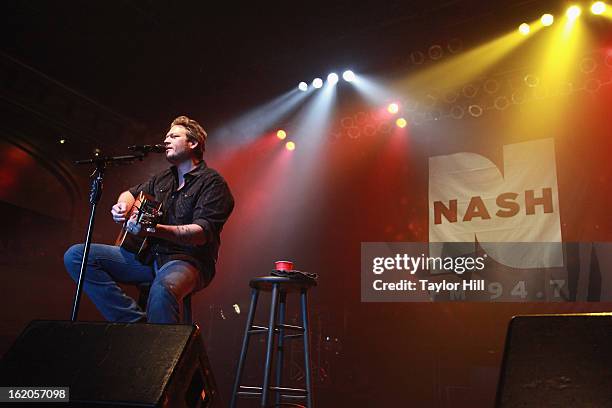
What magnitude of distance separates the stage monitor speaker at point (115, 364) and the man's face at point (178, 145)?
49.7 inches

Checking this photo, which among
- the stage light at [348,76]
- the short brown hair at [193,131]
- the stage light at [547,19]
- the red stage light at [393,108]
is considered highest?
the stage light at [547,19]

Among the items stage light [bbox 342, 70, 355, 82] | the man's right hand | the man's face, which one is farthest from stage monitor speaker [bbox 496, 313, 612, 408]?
stage light [bbox 342, 70, 355, 82]

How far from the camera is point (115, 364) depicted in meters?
1.71

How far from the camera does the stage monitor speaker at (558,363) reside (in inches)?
54.8

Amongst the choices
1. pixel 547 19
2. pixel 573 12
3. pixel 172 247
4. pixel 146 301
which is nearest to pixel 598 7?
pixel 573 12

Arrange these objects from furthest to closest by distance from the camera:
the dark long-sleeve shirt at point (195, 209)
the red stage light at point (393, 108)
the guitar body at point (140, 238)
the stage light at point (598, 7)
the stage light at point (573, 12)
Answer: the red stage light at point (393, 108)
the stage light at point (573, 12)
the stage light at point (598, 7)
the dark long-sleeve shirt at point (195, 209)
the guitar body at point (140, 238)

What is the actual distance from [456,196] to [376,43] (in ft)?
6.46

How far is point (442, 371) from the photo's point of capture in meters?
4.81

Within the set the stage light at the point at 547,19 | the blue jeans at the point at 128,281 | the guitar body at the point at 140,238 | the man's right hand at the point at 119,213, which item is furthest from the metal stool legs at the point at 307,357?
the stage light at the point at 547,19

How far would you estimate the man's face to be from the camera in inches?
116

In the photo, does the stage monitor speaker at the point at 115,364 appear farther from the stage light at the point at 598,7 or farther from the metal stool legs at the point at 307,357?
the stage light at the point at 598,7

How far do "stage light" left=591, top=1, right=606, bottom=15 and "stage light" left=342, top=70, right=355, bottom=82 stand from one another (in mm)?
2590

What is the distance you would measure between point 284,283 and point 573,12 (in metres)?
4.23

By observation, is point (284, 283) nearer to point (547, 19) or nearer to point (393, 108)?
point (393, 108)
